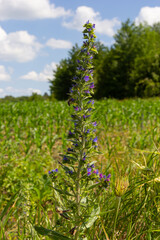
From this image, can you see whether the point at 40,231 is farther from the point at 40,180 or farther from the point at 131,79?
the point at 131,79

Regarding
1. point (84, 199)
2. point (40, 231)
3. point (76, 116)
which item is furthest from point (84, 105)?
point (40, 231)

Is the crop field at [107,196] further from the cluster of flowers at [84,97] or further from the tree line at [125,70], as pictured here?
the tree line at [125,70]

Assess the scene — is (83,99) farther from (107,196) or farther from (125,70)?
(125,70)

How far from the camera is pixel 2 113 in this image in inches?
452

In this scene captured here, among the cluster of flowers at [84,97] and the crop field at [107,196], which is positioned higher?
the cluster of flowers at [84,97]

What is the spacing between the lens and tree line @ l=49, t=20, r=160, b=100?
121 ft

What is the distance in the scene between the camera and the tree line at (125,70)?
36750 mm

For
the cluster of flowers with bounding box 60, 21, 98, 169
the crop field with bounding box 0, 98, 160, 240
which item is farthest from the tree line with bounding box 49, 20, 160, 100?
the cluster of flowers with bounding box 60, 21, 98, 169

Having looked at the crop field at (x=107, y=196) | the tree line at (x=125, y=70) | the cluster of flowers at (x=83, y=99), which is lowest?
the crop field at (x=107, y=196)

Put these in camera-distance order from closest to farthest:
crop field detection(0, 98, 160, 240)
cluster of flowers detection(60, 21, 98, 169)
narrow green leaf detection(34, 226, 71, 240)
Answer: narrow green leaf detection(34, 226, 71, 240) → cluster of flowers detection(60, 21, 98, 169) → crop field detection(0, 98, 160, 240)

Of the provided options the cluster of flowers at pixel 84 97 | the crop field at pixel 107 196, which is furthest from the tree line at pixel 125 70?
the cluster of flowers at pixel 84 97

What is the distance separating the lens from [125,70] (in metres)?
41.4

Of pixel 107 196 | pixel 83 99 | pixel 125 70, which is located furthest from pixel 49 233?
pixel 125 70

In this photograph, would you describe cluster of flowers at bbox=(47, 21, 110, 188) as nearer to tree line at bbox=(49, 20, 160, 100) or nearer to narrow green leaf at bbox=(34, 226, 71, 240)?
narrow green leaf at bbox=(34, 226, 71, 240)
